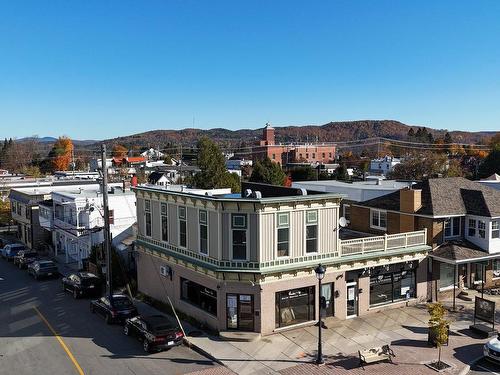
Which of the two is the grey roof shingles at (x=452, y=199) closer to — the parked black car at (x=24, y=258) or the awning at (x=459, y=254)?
the awning at (x=459, y=254)

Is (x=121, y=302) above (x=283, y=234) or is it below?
below

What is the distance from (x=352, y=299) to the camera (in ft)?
84.0

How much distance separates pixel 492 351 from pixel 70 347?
727 inches

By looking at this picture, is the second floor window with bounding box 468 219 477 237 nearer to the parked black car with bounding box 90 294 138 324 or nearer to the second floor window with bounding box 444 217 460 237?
the second floor window with bounding box 444 217 460 237

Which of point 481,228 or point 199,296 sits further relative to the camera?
point 481,228

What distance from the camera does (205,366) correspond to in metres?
19.8

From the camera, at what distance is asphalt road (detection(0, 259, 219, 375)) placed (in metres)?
19.8

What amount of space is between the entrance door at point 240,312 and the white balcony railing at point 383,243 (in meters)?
5.64

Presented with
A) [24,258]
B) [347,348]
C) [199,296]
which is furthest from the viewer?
[24,258]

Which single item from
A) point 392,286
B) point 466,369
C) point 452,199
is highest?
point 452,199

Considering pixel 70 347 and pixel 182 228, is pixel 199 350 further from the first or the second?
pixel 182 228

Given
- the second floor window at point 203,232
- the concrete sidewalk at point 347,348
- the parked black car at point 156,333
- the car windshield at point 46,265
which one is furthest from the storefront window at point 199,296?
the car windshield at point 46,265

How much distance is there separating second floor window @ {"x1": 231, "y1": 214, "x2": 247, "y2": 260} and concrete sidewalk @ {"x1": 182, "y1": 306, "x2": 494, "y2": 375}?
404 cm

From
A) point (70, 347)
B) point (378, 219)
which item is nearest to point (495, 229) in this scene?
point (378, 219)
